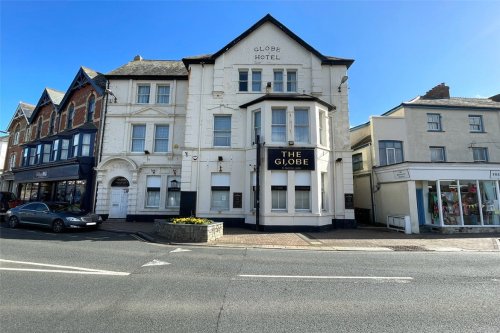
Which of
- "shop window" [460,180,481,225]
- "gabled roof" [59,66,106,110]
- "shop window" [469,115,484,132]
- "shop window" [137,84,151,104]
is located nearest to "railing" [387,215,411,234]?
"shop window" [460,180,481,225]

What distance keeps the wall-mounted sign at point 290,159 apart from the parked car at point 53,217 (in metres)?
10.1

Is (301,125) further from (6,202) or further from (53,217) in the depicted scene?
(6,202)

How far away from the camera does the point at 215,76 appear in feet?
57.5

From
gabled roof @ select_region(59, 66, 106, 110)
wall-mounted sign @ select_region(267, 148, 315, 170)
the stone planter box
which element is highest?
gabled roof @ select_region(59, 66, 106, 110)

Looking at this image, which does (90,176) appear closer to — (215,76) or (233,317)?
(215,76)

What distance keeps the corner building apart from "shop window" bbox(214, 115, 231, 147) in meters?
0.07

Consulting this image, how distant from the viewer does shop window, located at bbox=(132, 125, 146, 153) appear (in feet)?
63.1

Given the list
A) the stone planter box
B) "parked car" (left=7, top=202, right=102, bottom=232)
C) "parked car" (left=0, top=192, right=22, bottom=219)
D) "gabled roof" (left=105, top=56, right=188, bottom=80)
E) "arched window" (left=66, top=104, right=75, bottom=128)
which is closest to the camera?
the stone planter box

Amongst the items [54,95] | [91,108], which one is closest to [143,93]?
[91,108]

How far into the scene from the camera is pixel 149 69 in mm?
20750

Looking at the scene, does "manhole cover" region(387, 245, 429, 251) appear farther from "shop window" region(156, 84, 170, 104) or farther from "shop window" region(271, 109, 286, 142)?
"shop window" region(156, 84, 170, 104)

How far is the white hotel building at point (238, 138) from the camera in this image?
15164mm

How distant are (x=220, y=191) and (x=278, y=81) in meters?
8.29

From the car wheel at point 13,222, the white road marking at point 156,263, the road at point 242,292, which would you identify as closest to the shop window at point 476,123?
the road at point 242,292
